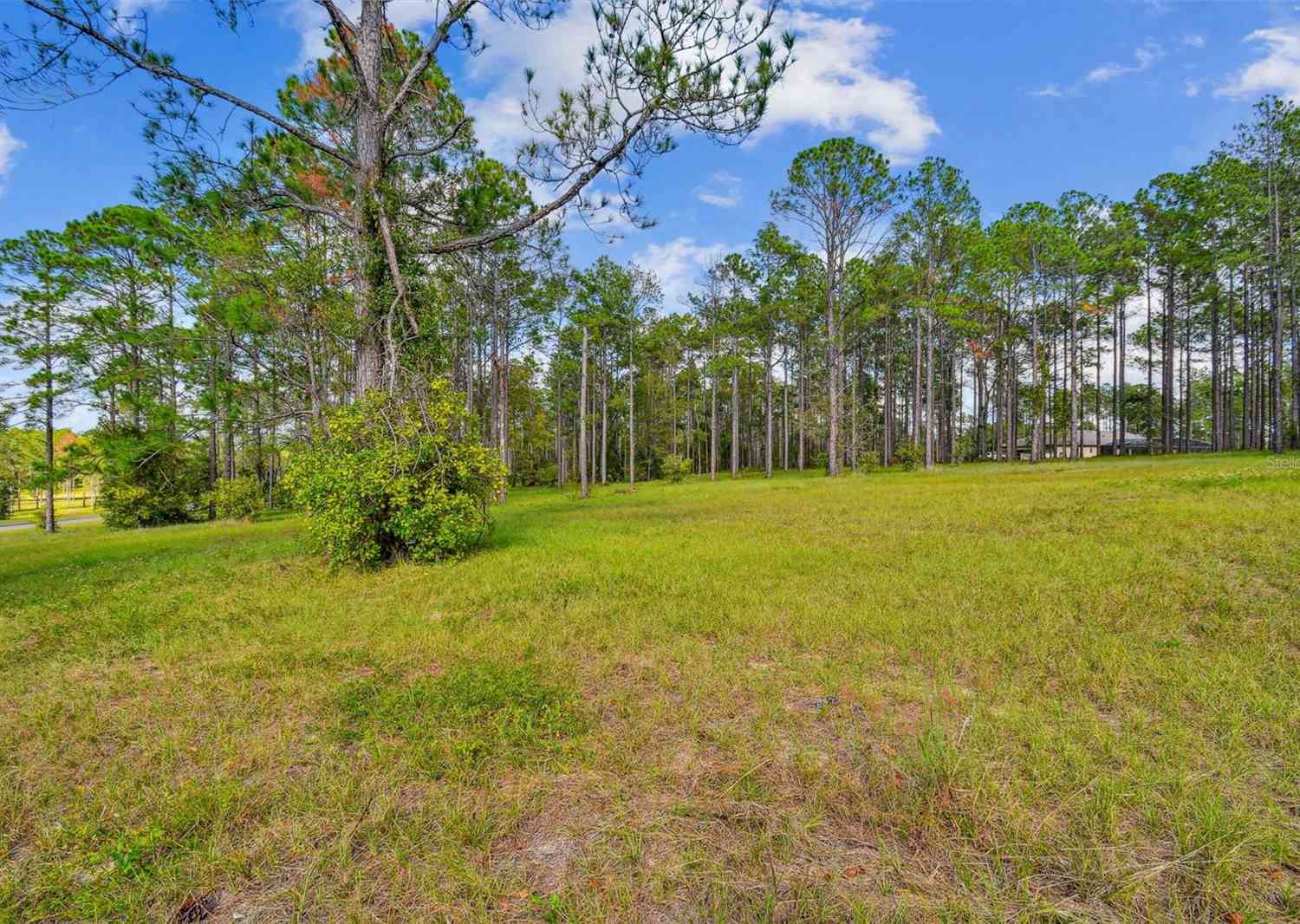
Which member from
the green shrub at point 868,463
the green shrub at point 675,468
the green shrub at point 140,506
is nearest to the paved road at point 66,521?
the green shrub at point 140,506

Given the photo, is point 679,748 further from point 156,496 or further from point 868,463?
point 868,463

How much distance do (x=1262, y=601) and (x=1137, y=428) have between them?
220ft

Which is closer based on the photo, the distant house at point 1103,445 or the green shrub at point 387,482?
the green shrub at point 387,482

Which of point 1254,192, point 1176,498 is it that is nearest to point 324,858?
point 1176,498

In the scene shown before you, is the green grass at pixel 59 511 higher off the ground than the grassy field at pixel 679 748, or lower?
lower

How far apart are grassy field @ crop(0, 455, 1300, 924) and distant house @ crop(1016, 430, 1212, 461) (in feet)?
169

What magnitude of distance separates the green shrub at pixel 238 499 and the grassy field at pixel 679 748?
17.2m

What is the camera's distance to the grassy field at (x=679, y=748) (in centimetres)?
182

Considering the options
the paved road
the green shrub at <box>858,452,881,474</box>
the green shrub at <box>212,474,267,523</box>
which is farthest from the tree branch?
the paved road

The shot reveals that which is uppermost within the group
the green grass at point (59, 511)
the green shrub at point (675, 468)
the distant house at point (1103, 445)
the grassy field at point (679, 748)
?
the distant house at point (1103, 445)

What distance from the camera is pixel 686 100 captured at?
22.4 feet

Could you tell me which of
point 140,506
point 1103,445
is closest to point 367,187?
point 140,506

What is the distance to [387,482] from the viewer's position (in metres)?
7.20

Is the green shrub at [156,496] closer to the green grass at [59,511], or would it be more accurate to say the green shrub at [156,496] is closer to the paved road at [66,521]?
the green grass at [59,511]
